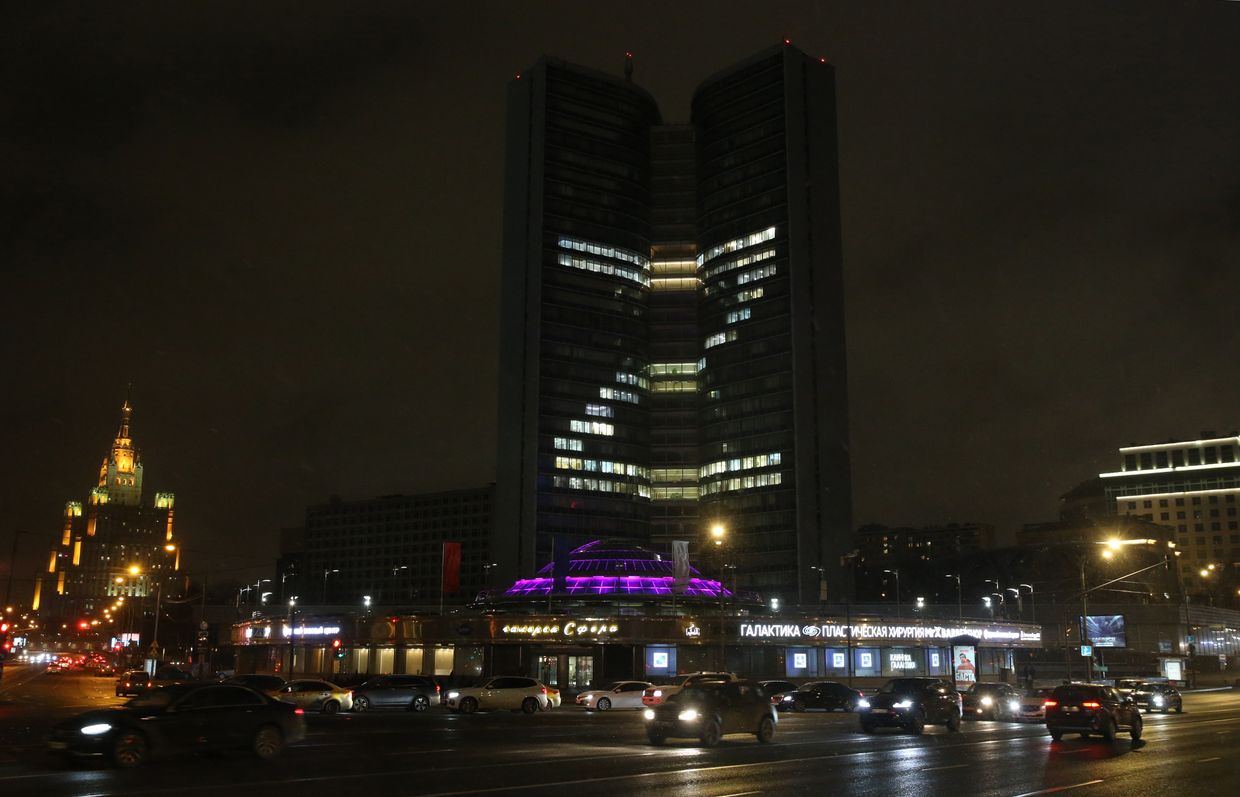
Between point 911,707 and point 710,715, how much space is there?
942 centimetres

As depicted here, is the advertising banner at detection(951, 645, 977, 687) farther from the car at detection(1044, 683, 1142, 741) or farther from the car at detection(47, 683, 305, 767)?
the car at detection(47, 683, 305, 767)

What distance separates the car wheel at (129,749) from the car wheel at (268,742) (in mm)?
2499

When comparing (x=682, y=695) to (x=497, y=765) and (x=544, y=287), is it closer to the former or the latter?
(x=497, y=765)

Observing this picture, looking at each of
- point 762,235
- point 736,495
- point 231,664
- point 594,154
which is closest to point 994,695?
point 231,664

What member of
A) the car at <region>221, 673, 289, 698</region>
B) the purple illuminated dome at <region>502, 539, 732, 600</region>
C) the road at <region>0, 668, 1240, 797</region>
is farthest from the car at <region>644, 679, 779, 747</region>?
the purple illuminated dome at <region>502, 539, 732, 600</region>

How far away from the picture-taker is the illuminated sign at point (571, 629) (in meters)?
82.3

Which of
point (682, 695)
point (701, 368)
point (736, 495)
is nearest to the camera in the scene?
point (682, 695)

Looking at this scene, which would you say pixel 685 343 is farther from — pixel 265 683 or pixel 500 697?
pixel 265 683

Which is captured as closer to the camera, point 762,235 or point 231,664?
point 231,664

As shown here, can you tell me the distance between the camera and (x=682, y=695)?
96.9 ft

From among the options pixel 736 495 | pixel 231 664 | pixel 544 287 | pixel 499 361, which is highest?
pixel 544 287

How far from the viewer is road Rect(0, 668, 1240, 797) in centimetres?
1872

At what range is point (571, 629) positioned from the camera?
271 ft

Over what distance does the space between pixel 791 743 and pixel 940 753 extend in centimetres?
476
